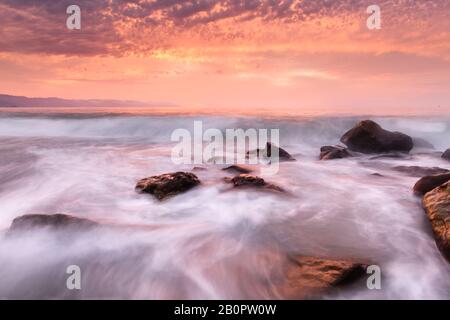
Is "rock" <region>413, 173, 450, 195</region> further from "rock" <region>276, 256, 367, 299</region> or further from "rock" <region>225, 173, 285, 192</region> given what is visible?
"rock" <region>276, 256, 367, 299</region>

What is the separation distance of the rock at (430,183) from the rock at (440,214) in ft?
2.01

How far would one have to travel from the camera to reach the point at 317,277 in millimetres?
3395

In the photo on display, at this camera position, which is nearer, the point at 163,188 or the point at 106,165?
the point at 163,188

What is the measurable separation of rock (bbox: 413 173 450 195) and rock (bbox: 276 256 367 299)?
3.15 metres

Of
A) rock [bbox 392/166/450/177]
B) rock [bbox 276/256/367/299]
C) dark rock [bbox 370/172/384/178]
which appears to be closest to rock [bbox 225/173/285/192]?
rock [bbox 276/256/367/299]

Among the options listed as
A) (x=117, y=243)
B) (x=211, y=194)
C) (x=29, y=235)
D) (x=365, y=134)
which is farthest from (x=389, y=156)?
(x=29, y=235)

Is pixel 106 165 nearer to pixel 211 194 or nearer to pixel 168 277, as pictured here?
pixel 211 194

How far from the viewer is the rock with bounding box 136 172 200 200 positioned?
20.4ft

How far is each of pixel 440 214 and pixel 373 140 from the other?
8.05 m

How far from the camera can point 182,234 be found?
4.84 metres

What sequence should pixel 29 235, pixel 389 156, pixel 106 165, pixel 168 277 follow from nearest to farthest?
pixel 168 277
pixel 29 235
pixel 106 165
pixel 389 156
